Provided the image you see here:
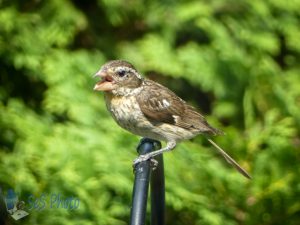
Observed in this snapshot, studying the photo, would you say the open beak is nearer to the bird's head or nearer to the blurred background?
the bird's head

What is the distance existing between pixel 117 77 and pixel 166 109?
47cm

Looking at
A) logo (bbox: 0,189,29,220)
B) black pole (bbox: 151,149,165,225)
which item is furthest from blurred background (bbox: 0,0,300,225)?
black pole (bbox: 151,149,165,225)

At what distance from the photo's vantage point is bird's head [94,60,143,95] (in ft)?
12.0

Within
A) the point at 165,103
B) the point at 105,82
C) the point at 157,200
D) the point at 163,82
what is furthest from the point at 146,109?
the point at 163,82

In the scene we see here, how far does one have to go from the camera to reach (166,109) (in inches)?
160

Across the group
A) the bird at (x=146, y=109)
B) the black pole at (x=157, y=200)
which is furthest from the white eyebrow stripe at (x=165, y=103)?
the black pole at (x=157, y=200)

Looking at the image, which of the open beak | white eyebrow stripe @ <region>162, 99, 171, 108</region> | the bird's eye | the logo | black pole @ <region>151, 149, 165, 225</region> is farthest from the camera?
white eyebrow stripe @ <region>162, 99, 171, 108</region>

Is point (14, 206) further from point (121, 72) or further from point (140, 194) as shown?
point (140, 194)

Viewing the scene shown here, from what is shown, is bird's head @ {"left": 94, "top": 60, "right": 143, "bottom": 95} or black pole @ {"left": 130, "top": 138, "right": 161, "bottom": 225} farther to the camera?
bird's head @ {"left": 94, "top": 60, "right": 143, "bottom": 95}

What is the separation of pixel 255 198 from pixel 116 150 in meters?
0.89

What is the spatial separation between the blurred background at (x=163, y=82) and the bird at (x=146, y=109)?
0.20 meters

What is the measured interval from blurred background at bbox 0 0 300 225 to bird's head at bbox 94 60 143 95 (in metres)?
0.55

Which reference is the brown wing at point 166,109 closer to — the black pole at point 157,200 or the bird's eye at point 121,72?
the bird's eye at point 121,72

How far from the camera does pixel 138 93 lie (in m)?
3.93
